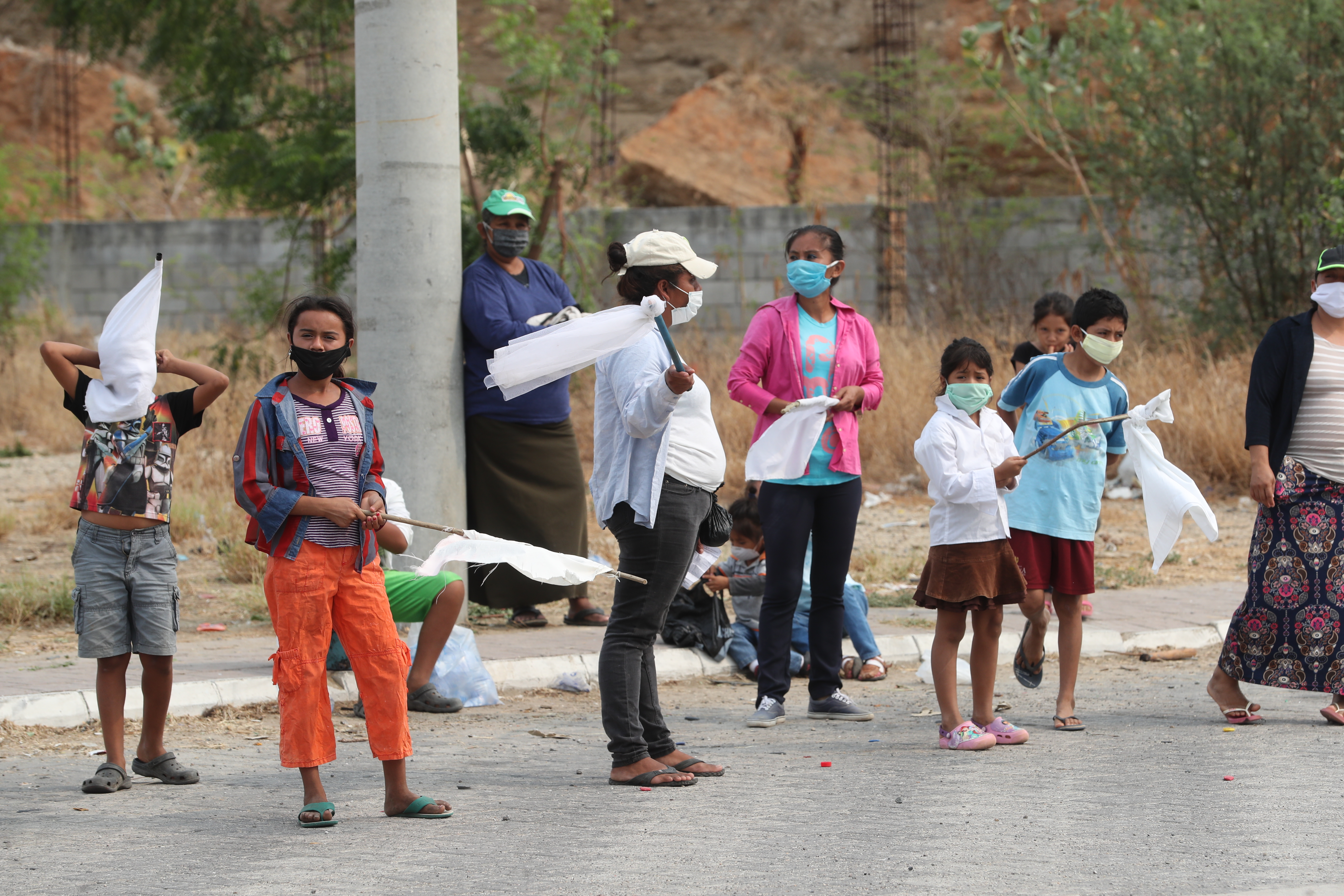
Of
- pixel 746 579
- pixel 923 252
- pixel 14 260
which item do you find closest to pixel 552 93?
pixel 923 252

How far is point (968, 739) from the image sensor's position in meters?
5.91

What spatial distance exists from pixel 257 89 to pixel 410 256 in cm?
813

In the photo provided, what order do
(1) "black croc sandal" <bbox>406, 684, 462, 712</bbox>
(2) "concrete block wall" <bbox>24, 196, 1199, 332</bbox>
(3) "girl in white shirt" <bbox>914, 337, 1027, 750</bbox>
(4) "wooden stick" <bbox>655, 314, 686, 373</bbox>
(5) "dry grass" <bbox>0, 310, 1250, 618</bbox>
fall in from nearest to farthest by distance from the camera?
(4) "wooden stick" <bbox>655, 314, 686, 373</bbox> < (3) "girl in white shirt" <bbox>914, 337, 1027, 750</bbox> < (1) "black croc sandal" <bbox>406, 684, 462, 712</bbox> < (5) "dry grass" <bbox>0, 310, 1250, 618</bbox> < (2) "concrete block wall" <bbox>24, 196, 1199, 332</bbox>

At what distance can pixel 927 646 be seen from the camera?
8352 millimetres

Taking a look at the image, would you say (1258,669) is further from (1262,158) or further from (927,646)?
(1262,158)

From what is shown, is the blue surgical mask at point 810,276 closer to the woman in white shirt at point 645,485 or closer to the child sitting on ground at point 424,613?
the woman in white shirt at point 645,485

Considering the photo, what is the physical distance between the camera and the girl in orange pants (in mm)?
4723

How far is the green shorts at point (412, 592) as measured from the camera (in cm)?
646

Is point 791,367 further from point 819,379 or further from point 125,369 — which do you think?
point 125,369

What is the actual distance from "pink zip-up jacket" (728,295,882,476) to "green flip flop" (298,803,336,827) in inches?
98.2

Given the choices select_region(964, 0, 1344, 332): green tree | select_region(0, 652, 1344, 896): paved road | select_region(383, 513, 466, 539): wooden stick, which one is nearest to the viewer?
select_region(0, 652, 1344, 896): paved road

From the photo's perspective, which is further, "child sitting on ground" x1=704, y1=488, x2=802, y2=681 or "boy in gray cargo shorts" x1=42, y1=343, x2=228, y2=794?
"child sitting on ground" x1=704, y1=488, x2=802, y2=681

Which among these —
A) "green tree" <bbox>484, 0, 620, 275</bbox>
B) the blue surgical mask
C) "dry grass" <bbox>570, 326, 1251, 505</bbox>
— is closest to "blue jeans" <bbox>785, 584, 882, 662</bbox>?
the blue surgical mask

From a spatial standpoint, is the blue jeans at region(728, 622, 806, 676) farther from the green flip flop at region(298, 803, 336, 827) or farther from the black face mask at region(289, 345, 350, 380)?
the black face mask at region(289, 345, 350, 380)
